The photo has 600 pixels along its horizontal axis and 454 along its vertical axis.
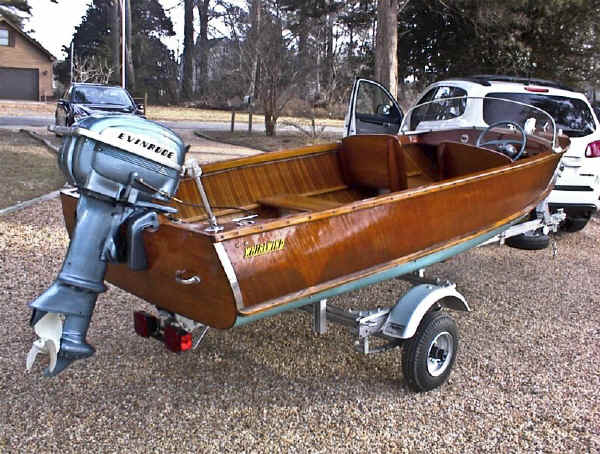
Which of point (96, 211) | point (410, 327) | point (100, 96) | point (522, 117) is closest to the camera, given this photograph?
point (96, 211)

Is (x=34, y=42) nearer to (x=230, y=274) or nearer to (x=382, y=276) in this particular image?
(x=382, y=276)

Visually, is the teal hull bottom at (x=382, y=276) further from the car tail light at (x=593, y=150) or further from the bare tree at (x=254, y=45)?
the bare tree at (x=254, y=45)

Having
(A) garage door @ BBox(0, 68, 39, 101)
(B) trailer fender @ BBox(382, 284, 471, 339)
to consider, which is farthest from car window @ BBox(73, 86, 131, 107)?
(A) garage door @ BBox(0, 68, 39, 101)

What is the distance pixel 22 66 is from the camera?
40.4m

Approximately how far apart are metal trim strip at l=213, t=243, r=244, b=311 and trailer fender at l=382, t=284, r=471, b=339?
3.46ft

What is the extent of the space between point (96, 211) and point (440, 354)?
216 centimetres

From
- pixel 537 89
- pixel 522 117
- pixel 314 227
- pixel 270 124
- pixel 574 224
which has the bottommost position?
pixel 574 224

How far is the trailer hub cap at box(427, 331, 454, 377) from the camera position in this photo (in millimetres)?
3623

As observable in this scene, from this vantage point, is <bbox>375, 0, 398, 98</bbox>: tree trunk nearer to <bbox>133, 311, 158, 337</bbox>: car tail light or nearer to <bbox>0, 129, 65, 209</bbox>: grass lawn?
<bbox>0, 129, 65, 209</bbox>: grass lawn

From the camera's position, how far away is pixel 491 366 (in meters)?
3.96

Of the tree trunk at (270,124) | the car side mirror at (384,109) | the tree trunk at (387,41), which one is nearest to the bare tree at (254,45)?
the tree trunk at (270,124)

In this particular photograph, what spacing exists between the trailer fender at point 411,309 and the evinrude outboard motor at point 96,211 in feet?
4.74

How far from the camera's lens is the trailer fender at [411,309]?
3.38 meters

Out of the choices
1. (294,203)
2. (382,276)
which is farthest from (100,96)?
(382,276)
